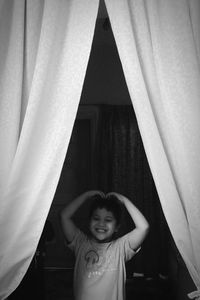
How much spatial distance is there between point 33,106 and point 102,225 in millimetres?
813

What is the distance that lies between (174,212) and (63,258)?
10.1ft

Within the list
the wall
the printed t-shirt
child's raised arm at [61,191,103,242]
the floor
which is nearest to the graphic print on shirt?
the printed t-shirt

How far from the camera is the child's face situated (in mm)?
1564

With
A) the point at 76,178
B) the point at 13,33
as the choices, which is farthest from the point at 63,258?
the point at 13,33

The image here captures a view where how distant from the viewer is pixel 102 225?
1574mm

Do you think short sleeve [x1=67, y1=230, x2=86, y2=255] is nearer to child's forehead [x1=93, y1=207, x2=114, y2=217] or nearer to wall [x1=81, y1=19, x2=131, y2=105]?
child's forehead [x1=93, y1=207, x2=114, y2=217]

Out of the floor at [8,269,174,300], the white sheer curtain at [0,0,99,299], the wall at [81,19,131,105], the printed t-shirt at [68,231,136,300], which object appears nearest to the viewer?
the white sheer curtain at [0,0,99,299]

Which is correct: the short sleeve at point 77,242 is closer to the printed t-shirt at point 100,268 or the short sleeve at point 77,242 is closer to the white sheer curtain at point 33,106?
the printed t-shirt at point 100,268

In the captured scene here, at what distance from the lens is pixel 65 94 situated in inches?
41.1

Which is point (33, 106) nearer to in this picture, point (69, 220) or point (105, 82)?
point (69, 220)

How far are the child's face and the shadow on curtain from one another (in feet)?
5.89

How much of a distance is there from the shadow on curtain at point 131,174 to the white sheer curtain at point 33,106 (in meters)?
2.41

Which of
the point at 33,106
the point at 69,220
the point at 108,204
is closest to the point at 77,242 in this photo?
the point at 69,220

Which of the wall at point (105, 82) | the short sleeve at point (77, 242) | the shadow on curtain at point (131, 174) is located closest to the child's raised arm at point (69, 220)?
the short sleeve at point (77, 242)
